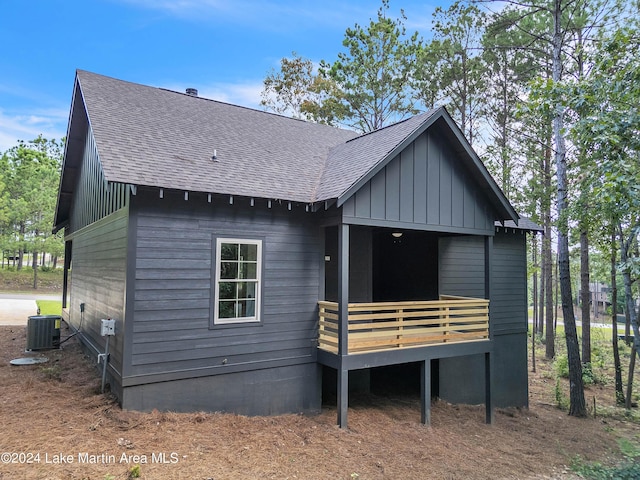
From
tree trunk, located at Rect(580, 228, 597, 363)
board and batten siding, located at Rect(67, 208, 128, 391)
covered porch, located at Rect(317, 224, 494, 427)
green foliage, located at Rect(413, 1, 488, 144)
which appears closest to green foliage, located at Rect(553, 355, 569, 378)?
tree trunk, located at Rect(580, 228, 597, 363)

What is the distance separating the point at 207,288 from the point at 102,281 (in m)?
2.99

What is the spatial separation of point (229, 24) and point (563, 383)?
2124cm

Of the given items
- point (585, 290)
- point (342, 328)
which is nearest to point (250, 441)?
point (342, 328)

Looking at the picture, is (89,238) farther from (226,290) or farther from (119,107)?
(226,290)

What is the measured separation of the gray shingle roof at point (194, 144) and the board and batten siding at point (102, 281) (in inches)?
36.8

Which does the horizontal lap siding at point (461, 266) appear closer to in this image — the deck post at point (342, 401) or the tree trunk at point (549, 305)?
the deck post at point (342, 401)

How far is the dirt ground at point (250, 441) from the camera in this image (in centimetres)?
464

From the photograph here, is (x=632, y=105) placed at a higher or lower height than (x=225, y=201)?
higher

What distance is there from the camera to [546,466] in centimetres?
688

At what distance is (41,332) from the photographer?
995 centimetres

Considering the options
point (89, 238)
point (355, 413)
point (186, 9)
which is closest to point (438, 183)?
point (355, 413)

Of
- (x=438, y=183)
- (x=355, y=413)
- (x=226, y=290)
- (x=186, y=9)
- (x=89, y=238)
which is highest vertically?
(x=186, y=9)

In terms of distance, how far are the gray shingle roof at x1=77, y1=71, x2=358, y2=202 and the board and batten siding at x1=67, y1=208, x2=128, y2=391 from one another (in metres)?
0.93

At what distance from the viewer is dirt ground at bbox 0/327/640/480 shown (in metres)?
4.64
